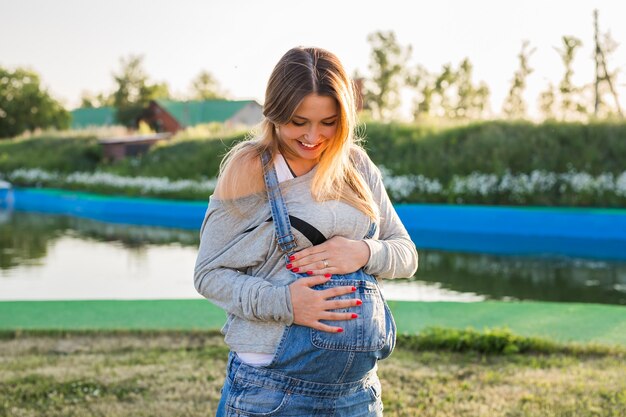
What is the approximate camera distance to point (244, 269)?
1816mm

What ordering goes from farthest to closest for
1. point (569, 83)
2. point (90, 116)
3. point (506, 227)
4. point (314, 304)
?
point (90, 116) → point (569, 83) → point (506, 227) → point (314, 304)

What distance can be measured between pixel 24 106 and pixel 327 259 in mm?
43028

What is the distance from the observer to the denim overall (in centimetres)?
A: 171

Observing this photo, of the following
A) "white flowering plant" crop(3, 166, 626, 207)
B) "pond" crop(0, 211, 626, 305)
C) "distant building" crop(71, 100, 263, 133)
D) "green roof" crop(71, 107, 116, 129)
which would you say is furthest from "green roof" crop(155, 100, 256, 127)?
"pond" crop(0, 211, 626, 305)

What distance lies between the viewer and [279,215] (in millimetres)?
1743

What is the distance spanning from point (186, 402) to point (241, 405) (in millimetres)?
1939

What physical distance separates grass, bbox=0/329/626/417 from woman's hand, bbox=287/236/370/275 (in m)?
1.87

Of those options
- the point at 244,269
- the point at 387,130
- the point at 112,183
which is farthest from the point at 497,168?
the point at 244,269

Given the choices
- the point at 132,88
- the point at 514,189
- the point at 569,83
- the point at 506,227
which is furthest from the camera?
the point at 132,88

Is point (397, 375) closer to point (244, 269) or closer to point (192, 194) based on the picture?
point (244, 269)

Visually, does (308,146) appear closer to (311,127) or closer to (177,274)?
(311,127)

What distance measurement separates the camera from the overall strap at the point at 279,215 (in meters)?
1.73

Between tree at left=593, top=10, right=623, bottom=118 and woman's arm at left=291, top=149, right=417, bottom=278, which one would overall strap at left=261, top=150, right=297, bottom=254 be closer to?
woman's arm at left=291, top=149, right=417, bottom=278

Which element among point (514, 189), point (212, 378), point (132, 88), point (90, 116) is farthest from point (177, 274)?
point (90, 116)
